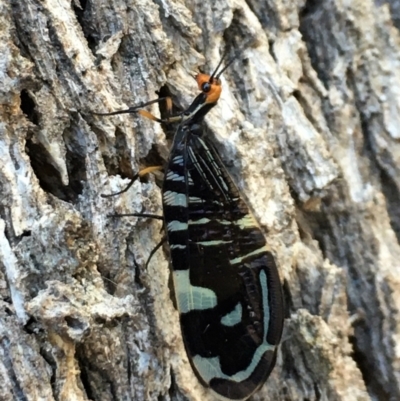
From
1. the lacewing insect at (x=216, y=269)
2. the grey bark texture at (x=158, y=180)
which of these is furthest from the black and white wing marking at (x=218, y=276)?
the grey bark texture at (x=158, y=180)

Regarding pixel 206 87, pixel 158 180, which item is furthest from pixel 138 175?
pixel 206 87

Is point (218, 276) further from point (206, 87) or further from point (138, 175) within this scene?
point (206, 87)

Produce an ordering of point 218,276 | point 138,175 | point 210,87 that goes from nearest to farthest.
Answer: point 218,276, point 138,175, point 210,87

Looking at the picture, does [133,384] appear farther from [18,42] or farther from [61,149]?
[18,42]

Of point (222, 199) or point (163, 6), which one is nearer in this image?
point (222, 199)

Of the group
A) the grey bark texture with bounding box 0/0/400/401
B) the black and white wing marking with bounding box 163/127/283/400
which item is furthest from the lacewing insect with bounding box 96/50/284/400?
the grey bark texture with bounding box 0/0/400/401

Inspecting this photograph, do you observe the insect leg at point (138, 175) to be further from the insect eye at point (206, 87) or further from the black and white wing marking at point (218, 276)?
the insect eye at point (206, 87)

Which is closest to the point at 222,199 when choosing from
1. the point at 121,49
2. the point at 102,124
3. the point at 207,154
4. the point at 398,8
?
the point at 207,154
